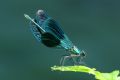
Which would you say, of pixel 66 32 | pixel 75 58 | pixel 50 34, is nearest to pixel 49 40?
pixel 50 34

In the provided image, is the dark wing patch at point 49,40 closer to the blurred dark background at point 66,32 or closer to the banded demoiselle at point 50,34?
the banded demoiselle at point 50,34

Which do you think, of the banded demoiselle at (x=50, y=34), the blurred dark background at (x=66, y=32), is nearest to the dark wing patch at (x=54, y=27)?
the banded demoiselle at (x=50, y=34)

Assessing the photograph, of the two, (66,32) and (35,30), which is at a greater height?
(66,32)

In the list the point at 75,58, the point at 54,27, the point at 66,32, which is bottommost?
the point at 75,58

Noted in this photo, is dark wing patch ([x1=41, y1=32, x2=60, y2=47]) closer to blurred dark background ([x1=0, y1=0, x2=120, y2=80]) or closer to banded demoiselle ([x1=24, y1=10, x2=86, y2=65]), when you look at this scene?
banded demoiselle ([x1=24, y1=10, x2=86, y2=65])

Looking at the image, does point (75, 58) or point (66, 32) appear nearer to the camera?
point (75, 58)

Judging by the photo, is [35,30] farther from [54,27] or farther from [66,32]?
[66,32]
